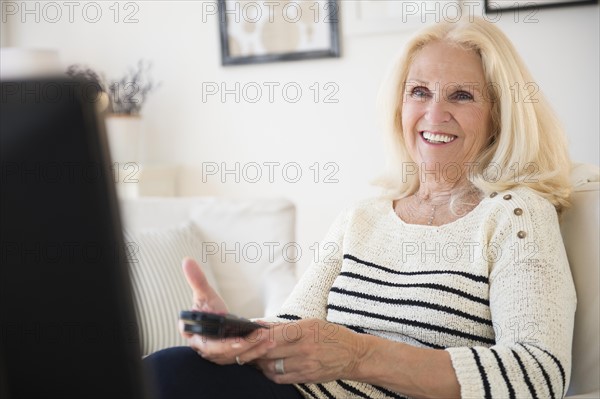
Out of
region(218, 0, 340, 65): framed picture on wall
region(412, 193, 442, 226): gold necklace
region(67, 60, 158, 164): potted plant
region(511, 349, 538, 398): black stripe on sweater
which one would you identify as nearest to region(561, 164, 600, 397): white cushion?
region(511, 349, 538, 398): black stripe on sweater

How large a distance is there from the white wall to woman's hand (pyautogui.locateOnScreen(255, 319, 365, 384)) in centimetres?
168

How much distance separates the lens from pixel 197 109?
3146mm

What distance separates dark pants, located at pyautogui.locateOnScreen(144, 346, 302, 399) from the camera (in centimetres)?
109

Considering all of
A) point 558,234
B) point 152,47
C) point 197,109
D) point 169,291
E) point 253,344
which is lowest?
point 169,291

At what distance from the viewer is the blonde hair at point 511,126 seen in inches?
55.9

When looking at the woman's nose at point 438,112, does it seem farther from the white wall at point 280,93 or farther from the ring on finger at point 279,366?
the white wall at point 280,93

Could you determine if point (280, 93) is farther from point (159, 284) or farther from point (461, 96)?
point (461, 96)

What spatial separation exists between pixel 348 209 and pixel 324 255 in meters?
0.13

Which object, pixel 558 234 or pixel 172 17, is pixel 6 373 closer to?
pixel 558 234

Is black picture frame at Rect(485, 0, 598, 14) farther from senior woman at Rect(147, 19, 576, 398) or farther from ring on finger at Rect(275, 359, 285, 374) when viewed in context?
ring on finger at Rect(275, 359, 285, 374)

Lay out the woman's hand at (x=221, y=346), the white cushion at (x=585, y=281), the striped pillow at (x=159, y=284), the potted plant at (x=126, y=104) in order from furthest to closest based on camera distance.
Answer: the potted plant at (x=126, y=104) < the striped pillow at (x=159, y=284) < the white cushion at (x=585, y=281) < the woman's hand at (x=221, y=346)

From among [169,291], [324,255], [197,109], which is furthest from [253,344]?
[197,109]

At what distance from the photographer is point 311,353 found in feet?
3.60

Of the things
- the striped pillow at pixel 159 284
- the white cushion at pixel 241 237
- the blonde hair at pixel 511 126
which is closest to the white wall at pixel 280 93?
the white cushion at pixel 241 237
